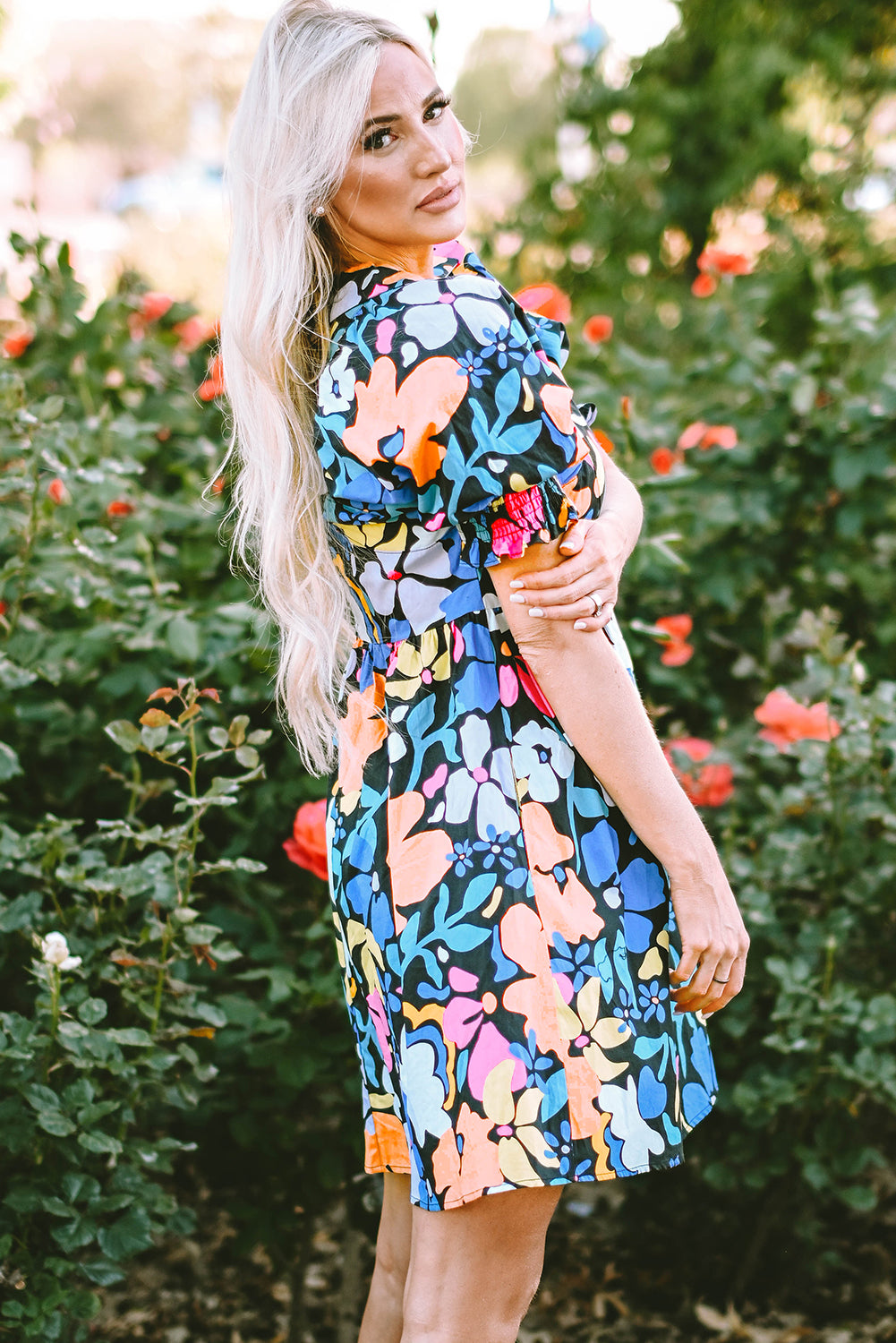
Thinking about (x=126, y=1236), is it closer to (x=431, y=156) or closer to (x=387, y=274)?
(x=387, y=274)

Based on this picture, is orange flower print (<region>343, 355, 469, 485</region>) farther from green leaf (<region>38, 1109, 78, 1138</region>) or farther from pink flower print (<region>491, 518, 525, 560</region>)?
green leaf (<region>38, 1109, 78, 1138</region>)

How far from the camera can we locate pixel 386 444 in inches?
42.4

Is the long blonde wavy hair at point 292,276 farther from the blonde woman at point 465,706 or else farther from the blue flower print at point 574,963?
the blue flower print at point 574,963

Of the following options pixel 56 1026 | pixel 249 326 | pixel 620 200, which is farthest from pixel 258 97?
pixel 620 200

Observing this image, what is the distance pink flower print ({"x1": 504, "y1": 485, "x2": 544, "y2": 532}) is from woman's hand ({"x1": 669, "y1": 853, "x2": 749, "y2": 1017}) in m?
0.39

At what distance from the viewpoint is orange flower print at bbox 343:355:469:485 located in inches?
41.6

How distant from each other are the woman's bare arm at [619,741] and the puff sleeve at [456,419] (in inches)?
2.2

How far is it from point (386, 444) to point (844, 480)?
4.97 feet

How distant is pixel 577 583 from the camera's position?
3.67 feet

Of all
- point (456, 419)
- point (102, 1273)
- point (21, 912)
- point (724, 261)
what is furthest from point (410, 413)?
point (724, 261)

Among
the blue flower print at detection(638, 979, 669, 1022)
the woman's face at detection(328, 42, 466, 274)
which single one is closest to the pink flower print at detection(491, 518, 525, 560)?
the woman's face at detection(328, 42, 466, 274)

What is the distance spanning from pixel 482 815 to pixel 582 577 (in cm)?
26

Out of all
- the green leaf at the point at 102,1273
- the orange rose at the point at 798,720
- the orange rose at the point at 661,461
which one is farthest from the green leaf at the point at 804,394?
the green leaf at the point at 102,1273

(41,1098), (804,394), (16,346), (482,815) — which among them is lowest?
(41,1098)
